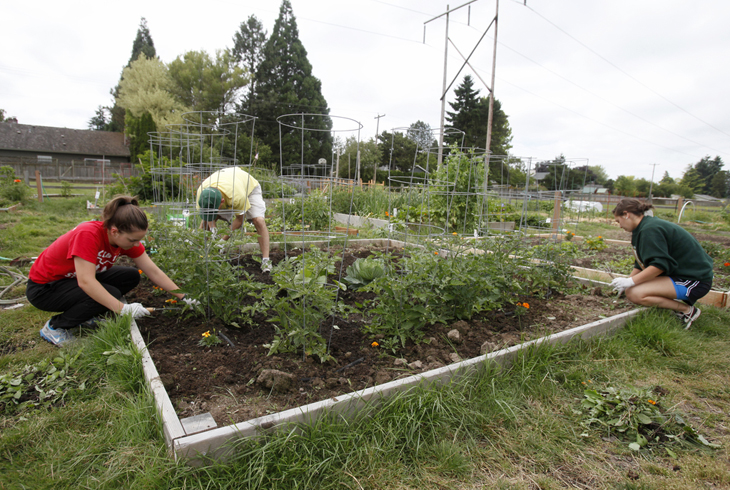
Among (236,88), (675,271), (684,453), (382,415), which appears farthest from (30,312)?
(236,88)

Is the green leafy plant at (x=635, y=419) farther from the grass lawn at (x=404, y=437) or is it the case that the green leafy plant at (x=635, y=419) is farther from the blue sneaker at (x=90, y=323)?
the blue sneaker at (x=90, y=323)

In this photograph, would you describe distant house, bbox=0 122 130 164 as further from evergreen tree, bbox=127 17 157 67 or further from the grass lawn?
the grass lawn

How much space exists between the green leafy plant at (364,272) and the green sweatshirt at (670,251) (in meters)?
2.16

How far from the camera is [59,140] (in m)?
30.2

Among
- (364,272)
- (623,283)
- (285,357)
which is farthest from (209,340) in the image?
(623,283)

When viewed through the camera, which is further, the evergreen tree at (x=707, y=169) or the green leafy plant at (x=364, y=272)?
the evergreen tree at (x=707, y=169)

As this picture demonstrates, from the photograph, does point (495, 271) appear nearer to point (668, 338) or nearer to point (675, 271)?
point (668, 338)

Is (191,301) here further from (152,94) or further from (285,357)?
(152,94)

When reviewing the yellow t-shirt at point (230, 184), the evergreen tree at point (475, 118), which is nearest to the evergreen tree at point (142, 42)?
the evergreen tree at point (475, 118)

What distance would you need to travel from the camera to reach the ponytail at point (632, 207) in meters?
2.94

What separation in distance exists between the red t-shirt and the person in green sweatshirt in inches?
151

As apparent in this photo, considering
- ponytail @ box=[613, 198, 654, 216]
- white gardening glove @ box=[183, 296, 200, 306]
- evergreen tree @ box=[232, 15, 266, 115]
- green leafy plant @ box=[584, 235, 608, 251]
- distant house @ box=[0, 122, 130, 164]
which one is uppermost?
evergreen tree @ box=[232, 15, 266, 115]

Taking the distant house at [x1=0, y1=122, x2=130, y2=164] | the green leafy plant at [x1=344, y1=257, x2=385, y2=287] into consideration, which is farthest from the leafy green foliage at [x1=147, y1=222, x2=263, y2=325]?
the distant house at [x1=0, y1=122, x2=130, y2=164]

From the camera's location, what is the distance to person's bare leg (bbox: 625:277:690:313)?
3.01 meters
